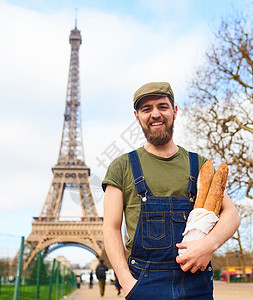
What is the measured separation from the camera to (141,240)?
2.05 m

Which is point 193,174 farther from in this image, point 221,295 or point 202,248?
point 221,295

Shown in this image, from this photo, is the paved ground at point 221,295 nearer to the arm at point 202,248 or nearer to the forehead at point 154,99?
the arm at point 202,248

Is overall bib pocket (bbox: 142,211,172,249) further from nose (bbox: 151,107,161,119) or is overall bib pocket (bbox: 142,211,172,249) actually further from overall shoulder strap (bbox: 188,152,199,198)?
nose (bbox: 151,107,161,119)

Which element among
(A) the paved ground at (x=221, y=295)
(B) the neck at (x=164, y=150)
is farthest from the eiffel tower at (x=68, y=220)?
(B) the neck at (x=164, y=150)

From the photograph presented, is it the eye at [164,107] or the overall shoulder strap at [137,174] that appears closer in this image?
the overall shoulder strap at [137,174]

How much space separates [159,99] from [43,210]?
41.6 m

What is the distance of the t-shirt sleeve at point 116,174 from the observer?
85.8 inches

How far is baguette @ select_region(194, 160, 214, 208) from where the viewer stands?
2.03 meters

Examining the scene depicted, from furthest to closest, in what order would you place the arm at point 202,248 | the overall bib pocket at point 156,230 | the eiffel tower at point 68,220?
the eiffel tower at point 68,220 → the overall bib pocket at point 156,230 → the arm at point 202,248

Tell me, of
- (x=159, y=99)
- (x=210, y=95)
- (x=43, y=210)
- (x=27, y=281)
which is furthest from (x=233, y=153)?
(x=43, y=210)

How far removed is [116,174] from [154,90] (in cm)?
51

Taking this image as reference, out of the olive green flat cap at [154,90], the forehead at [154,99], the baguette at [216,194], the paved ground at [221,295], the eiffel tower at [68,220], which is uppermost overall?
the eiffel tower at [68,220]

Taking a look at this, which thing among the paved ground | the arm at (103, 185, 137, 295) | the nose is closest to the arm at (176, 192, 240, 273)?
the arm at (103, 185, 137, 295)

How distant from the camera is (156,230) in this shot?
2.05 metres
